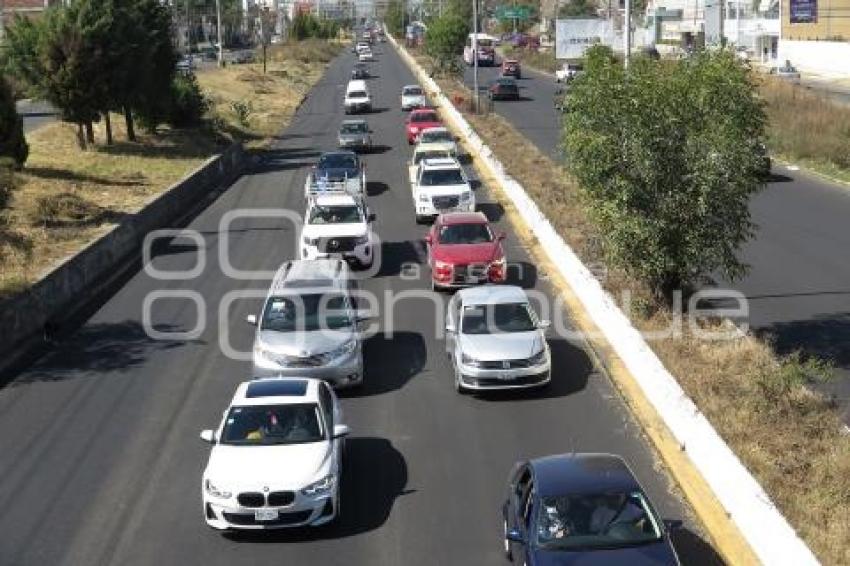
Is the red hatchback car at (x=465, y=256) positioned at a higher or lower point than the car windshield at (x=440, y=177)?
lower

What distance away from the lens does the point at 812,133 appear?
45.8m

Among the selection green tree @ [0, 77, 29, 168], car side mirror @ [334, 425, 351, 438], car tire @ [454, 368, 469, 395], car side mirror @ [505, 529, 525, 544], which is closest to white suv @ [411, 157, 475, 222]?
green tree @ [0, 77, 29, 168]

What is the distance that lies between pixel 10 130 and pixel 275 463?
26940 millimetres

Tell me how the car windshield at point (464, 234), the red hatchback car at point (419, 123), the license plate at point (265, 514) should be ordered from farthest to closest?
the red hatchback car at point (419, 123), the car windshield at point (464, 234), the license plate at point (265, 514)

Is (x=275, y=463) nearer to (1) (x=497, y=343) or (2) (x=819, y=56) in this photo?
(1) (x=497, y=343)

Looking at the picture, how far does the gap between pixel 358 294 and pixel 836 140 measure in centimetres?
2807

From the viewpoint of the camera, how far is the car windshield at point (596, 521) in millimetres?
9984

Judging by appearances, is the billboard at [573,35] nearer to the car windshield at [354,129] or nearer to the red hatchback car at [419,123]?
the red hatchback car at [419,123]

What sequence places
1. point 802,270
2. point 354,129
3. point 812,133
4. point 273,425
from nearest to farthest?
point 273,425
point 802,270
point 812,133
point 354,129

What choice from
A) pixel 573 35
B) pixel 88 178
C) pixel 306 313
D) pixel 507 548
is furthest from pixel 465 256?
pixel 573 35

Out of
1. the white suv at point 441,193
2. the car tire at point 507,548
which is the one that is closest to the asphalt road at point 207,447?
the car tire at point 507,548

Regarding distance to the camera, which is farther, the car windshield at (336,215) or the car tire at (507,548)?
the car windshield at (336,215)

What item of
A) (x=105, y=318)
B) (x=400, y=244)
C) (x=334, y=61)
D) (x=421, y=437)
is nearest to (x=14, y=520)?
(x=421, y=437)

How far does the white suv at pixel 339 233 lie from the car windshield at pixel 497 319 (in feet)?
26.1
